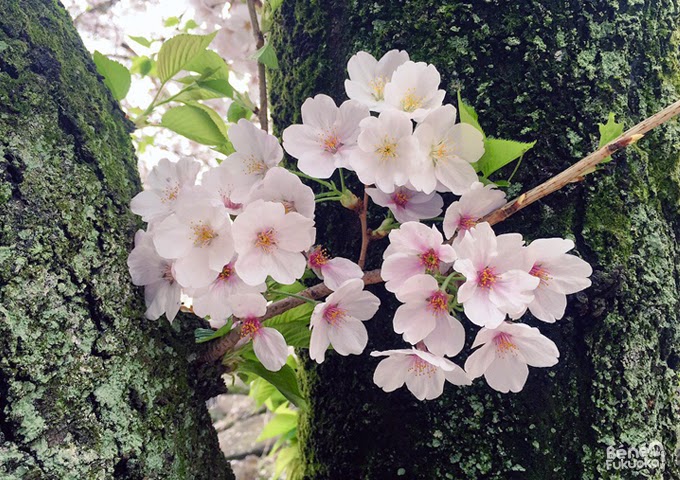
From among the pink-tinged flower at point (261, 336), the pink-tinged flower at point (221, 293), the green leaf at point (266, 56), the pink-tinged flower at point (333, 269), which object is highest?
the green leaf at point (266, 56)

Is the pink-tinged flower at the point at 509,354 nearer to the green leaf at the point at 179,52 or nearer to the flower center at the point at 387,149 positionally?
the flower center at the point at 387,149

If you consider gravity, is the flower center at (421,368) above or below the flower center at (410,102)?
below

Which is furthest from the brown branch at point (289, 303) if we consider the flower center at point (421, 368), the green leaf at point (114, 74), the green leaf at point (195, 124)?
the green leaf at point (114, 74)

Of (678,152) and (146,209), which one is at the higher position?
(146,209)

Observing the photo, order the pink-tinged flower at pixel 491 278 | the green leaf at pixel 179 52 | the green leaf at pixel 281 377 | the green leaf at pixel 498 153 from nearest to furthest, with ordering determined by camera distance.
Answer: the pink-tinged flower at pixel 491 278 < the green leaf at pixel 498 153 < the green leaf at pixel 281 377 < the green leaf at pixel 179 52

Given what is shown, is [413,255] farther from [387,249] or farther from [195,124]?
[195,124]

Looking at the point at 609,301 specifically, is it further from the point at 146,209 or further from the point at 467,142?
the point at 146,209

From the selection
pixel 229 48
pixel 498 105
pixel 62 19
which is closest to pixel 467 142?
pixel 498 105
